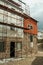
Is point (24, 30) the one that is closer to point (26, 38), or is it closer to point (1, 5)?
point (26, 38)

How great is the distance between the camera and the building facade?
25.1 metres

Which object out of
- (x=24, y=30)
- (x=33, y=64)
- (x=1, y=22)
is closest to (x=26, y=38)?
(x=24, y=30)

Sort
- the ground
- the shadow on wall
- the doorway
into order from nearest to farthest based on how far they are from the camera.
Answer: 1. the ground
2. the doorway
3. the shadow on wall

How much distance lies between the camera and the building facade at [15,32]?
82.5 ft

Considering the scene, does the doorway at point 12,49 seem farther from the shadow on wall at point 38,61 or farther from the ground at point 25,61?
the shadow on wall at point 38,61

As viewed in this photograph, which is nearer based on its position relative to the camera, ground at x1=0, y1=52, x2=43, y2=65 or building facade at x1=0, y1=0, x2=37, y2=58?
ground at x1=0, y1=52, x2=43, y2=65

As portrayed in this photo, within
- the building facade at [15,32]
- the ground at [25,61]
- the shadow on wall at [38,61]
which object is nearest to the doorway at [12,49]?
the building facade at [15,32]

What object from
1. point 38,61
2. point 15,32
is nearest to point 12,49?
point 15,32

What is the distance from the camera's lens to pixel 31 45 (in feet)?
111

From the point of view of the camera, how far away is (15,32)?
92.5 ft

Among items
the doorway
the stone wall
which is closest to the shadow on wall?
the stone wall

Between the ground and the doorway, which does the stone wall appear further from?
the ground

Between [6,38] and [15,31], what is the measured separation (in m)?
2.98

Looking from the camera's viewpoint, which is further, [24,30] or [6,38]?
[24,30]
